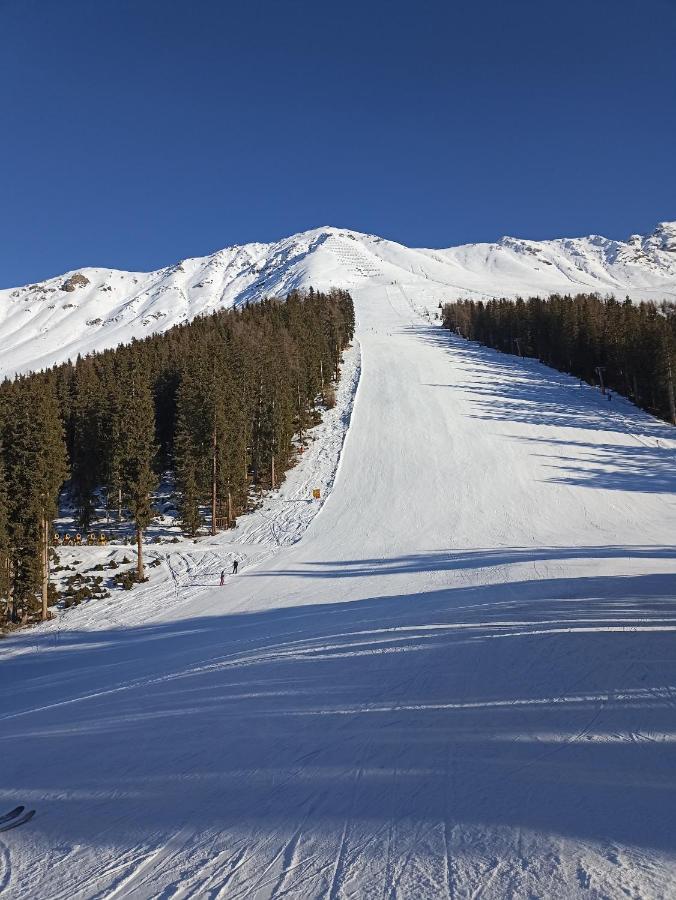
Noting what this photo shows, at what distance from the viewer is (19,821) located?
5.61 m

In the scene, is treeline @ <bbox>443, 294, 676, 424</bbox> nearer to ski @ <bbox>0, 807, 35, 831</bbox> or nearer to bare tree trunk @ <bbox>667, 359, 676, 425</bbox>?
bare tree trunk @ <bbox>667, 359, 676, 425</bbox>

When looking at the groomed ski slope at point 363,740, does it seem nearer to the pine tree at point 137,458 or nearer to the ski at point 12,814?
the ski at point 12,814

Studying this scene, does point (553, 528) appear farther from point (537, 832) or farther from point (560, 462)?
point (537, 832)

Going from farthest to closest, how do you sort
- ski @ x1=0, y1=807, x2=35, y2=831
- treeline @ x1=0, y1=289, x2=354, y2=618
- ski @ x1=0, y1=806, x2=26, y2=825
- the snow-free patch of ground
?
1. treeline @ x1=0, y1=289, x2=354, y2=618
2. the snow-free patch of ground
3. ski @ x1=0, y1=806, x2=26, y2=825
4. ski @ x1=0, y1=807, x2=35, y2=831

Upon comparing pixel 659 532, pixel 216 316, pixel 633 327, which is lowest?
pixel 659 532

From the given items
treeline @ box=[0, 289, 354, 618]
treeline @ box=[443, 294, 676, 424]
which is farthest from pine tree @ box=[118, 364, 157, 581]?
treeline @ box=[443, 294, 676, 424]

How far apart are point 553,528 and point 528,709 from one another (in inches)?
924

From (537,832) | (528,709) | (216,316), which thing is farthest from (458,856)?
(216,316)

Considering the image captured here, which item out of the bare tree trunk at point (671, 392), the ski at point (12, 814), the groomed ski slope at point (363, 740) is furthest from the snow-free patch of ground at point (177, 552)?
the bare tree trunk at point (671, 392)

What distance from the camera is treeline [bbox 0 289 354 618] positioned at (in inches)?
1009

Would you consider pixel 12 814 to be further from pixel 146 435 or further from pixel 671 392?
pixel 671 392

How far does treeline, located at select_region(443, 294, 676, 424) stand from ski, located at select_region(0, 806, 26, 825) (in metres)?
60.6

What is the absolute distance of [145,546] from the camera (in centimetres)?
3303

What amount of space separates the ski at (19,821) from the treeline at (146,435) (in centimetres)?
2006
